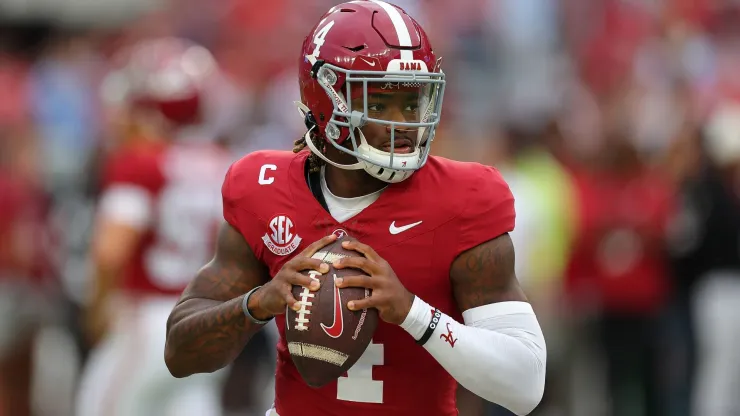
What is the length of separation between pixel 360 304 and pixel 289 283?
189mm

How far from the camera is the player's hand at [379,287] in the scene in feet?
10.3

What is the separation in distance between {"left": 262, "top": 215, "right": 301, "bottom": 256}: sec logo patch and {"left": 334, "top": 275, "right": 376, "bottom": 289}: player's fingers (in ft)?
1.04

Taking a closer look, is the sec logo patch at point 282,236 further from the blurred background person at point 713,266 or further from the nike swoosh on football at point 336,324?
the blurred background person at point 713,266

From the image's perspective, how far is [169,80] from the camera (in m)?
6.25

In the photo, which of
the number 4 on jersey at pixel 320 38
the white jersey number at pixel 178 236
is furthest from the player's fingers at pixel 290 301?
the white jersey number at pixel 178 236

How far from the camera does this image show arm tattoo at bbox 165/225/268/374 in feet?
11.2

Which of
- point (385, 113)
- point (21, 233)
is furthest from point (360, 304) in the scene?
point (21, 233)

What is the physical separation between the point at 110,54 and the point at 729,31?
5.66m

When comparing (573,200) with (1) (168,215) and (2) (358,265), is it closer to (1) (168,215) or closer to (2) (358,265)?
(1) (168,215)

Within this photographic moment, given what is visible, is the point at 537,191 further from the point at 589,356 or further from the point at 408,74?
the point at 408,74

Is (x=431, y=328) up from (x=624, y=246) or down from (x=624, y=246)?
up

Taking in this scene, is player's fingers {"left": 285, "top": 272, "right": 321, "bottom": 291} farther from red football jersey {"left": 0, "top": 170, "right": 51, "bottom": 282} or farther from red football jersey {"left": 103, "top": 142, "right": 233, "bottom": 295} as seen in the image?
red football jersey {"left": 0, "top": 170, "right": 51, "bottom": 282}

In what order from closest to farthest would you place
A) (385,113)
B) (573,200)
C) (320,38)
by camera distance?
(385,113) < (320,38) < (573,200)

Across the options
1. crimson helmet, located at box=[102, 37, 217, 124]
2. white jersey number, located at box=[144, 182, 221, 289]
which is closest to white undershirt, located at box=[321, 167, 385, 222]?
white jersey number, located at box=[144, 182, 221, 289]
